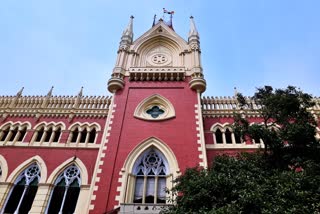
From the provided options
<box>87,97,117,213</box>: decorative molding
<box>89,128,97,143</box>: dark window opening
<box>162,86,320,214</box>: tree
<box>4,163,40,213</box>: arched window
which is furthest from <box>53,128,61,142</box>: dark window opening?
<box>162,86,320,214</box>: tree

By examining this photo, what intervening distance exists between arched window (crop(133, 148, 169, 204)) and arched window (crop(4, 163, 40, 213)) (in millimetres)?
6237

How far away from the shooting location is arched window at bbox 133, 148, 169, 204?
13.5 meters

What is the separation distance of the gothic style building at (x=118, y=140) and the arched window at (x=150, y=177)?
0.06m

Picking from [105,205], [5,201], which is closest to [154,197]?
[105,205]

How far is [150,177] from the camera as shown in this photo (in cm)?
1427

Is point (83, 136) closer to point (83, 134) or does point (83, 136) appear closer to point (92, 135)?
point (83, 134)

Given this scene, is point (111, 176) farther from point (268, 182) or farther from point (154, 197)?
point (268, 182)

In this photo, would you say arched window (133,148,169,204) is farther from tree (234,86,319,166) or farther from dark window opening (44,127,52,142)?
dark window opening (44,127,52,142)

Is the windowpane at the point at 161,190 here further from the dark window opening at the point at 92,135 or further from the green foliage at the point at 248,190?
the dark window opening at the point at 92,135

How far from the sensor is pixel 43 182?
14.7m

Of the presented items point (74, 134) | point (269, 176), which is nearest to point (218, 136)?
point (269, 176)

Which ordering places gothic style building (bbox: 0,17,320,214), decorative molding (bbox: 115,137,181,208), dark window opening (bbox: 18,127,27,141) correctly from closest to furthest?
decorative molding (bbox: 115,137,181,208) → gothic style building (bbox: 0,17,320,214) → dark window opening (bbox: 18,127,27,141)

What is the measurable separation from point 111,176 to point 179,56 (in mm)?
12209

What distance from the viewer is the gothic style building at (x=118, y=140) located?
13914 mm
